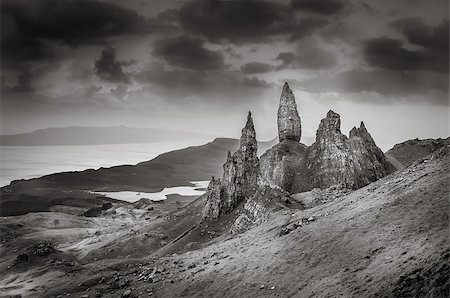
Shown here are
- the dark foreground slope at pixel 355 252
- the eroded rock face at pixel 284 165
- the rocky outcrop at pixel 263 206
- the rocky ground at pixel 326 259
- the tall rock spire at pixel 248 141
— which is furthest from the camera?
the eroded rock face at pixel 284 165

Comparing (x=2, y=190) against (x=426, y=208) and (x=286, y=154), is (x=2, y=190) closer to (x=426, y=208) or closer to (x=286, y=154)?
(x=286, y=154)

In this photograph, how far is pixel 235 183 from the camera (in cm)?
7344

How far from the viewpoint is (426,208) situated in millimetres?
22766

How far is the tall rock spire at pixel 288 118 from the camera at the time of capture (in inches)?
3920

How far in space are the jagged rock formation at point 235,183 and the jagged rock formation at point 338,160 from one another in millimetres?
12959

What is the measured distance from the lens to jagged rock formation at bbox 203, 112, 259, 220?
71.2 metres

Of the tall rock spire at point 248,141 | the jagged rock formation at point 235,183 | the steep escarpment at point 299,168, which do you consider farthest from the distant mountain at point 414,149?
the jagged rock formation at point 235,183

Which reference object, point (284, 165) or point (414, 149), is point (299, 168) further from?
point (414, 149)

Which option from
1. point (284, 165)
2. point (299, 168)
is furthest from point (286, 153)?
point (299, 168)

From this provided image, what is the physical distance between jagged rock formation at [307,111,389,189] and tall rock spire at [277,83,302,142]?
1427cm

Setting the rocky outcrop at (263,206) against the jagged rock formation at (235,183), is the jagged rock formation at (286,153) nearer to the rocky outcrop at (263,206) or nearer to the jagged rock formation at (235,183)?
the jagged rock formation at (235,183)

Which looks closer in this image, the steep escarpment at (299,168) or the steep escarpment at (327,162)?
the steep escarpment at (299,168)

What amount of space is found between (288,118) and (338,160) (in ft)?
90.0

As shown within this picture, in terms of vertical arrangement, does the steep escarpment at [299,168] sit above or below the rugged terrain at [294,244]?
above
